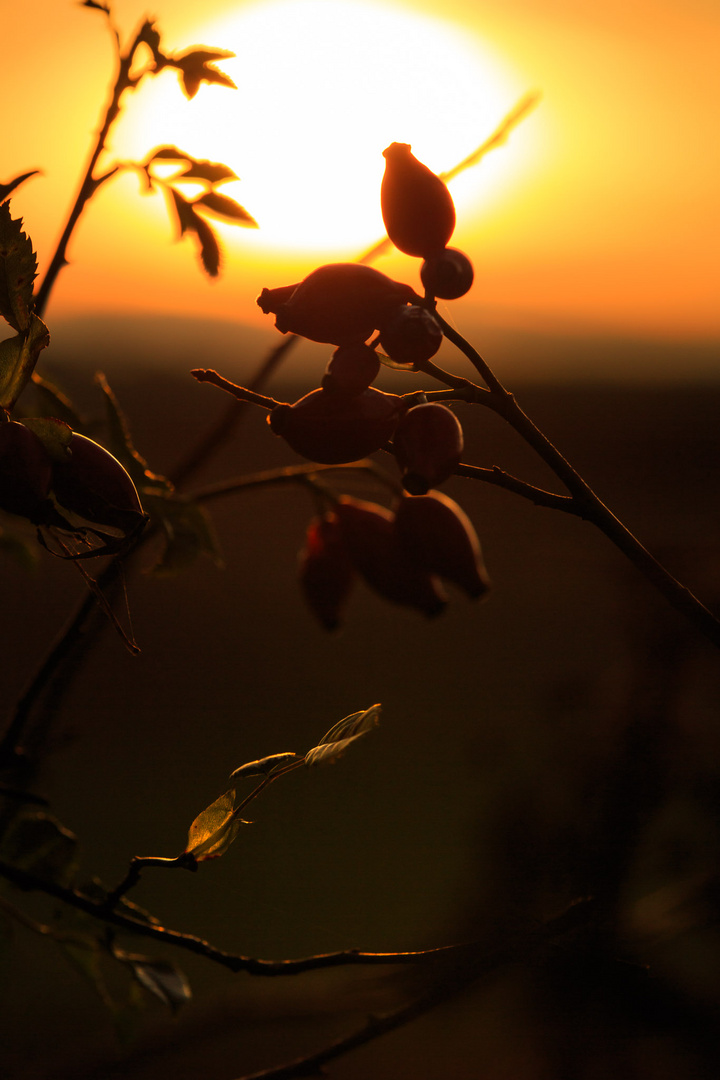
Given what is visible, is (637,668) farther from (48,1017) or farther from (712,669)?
(48,1017)

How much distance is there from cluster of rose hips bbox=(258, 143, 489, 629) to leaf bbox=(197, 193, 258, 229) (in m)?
0.19

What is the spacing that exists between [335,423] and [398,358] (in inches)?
1.3

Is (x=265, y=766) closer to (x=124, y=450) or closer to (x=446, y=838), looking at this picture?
(x=124, y=450)

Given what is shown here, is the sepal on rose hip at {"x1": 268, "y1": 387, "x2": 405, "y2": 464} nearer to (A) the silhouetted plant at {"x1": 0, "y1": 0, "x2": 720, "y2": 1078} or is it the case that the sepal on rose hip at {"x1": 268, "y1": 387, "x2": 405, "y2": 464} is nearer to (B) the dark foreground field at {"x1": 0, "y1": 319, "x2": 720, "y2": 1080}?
(A) the silhouetted plant at {"x1": 0, "y1": 0, "x2": 720, "y2": 1078}

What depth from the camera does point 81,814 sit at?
1.31 m

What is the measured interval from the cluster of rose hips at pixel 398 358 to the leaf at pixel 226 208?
0.62 feet

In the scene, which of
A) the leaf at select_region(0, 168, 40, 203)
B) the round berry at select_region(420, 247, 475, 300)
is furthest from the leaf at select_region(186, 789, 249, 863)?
the leaf at select_region(0, 168, 40, 203)

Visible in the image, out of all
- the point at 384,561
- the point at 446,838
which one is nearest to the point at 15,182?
the point at 384,561

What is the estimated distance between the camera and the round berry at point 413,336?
309mm

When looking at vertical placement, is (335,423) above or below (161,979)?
above

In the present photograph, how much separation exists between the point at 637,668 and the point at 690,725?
0.05 metres

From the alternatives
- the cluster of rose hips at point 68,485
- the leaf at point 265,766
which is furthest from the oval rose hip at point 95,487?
the leaf at point 265,766

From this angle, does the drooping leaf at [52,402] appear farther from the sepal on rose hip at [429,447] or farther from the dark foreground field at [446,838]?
the sepal on rose hip at [429,447]

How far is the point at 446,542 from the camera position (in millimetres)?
383
